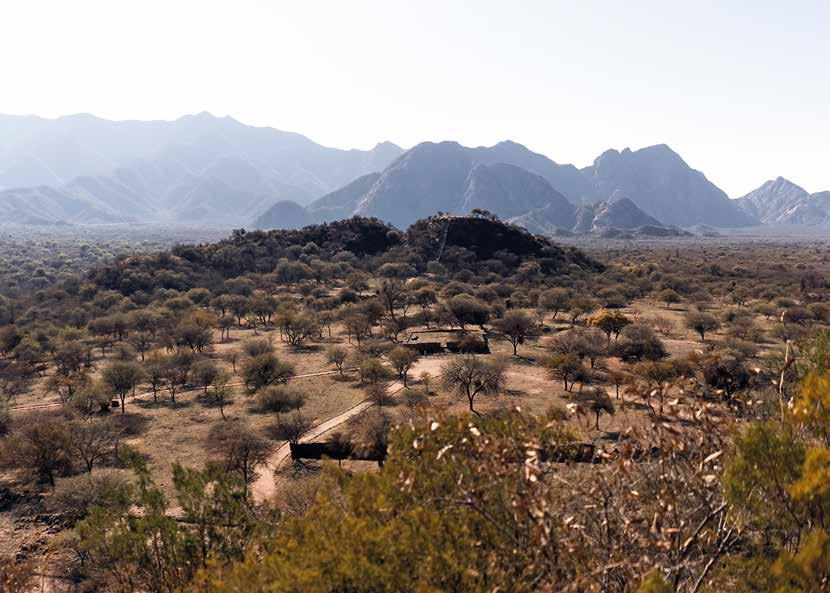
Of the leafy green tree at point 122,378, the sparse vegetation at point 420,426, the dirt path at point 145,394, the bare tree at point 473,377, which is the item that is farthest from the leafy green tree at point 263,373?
the bare tree at point 473,377

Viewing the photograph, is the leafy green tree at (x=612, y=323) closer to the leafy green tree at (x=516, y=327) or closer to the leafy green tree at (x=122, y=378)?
the leafy green tree at (x=516, y=327)

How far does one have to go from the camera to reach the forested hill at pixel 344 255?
321 feet

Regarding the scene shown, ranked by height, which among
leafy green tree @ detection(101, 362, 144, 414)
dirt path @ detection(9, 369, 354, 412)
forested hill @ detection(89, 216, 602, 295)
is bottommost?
dirt path @ detection(9, 369, 354, 412)

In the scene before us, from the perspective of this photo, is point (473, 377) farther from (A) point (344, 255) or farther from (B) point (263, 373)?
(A) point (344, 255)

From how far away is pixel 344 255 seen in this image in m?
122

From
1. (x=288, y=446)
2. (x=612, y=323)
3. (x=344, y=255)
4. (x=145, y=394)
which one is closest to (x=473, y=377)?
(x=288, y=446)

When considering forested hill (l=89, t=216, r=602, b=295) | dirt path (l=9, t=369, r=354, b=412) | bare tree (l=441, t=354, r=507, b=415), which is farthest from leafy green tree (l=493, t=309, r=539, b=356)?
forested hill (l=89, t=216, r=602, b=295)

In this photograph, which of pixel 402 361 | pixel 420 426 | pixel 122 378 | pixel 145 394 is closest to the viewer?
pixel 420 426

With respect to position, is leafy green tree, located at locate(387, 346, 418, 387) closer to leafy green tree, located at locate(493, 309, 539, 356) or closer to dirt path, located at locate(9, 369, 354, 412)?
dirt path, located at locate(9, 369, 354, 412)

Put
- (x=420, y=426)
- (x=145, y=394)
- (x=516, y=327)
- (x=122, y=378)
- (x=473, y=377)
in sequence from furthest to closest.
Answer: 1. (x=516, y=327)
2. (x=145, y=394)
3. (x=122, y=378)
4. (x=473, y=377)
5. (x=420, y=426)

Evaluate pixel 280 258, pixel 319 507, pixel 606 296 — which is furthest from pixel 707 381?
pixel 280 258

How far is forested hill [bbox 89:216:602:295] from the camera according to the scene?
97812 mm

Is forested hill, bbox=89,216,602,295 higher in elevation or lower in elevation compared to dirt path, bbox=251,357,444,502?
higher

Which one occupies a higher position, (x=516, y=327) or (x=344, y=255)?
(x=344, y=255)
